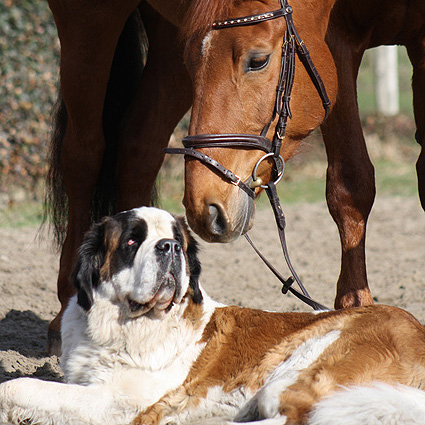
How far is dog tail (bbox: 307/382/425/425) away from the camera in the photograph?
2654 mm

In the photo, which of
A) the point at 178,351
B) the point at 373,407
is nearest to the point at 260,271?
the point at 178,351

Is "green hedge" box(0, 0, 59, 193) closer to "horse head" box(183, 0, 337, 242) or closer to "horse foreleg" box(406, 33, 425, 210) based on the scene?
"horse foreleg" box(406, 33, 425, 210)

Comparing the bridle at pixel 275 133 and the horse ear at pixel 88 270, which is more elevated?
the bridle at pixel 275 133

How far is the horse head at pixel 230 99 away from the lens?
9.83 feet

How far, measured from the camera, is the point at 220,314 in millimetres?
3422

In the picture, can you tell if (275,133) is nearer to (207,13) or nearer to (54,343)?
(207,13)

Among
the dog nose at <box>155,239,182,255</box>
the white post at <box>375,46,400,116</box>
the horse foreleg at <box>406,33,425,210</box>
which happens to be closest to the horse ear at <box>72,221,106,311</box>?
the dog nose at <box>155,239,182,255</box>

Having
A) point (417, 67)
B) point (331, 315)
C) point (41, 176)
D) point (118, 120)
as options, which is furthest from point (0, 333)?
point (41, 176)

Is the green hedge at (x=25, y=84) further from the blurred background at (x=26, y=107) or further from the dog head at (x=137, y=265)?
the dog head at (x=137, y=265)

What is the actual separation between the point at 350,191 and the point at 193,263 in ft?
4.10

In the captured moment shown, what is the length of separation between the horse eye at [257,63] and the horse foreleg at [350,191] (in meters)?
1.04

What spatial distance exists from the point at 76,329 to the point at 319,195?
23.1ft

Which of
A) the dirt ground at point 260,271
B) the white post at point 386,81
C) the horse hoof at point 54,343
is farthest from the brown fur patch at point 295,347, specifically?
the white post at point 386,81

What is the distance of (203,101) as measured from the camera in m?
3.11
